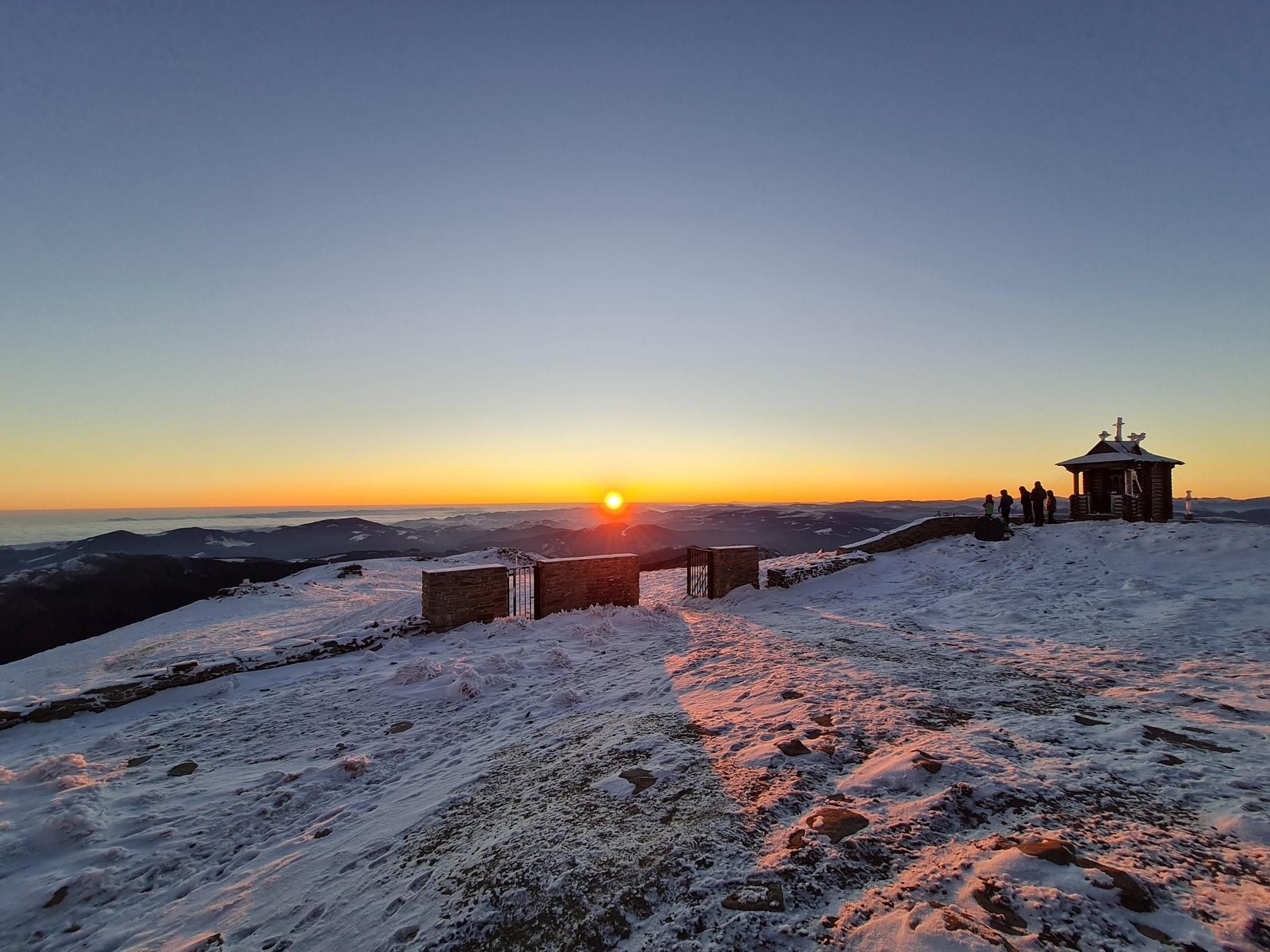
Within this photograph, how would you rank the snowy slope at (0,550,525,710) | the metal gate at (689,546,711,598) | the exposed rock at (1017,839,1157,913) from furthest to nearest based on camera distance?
1. the metal gate at (689,546,711,598)
2. the snowy slope at (0,550,525,710)
3. the exposed rock at (1017,839,1157,913)

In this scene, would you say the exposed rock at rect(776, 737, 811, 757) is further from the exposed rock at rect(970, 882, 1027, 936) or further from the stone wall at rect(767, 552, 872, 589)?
the stone wall at rect(767, 552, 872, 589)

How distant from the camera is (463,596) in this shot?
11688 mm

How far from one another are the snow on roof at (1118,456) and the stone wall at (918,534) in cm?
568

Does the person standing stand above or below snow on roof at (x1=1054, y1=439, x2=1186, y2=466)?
below

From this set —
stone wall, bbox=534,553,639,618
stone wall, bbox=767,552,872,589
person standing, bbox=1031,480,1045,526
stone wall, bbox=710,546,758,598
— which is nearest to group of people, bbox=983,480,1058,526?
person standing, bbox=1031,480,1045,526

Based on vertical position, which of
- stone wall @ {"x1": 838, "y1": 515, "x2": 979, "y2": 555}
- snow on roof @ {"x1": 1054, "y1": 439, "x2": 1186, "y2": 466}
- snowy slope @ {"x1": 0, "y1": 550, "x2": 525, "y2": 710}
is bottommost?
snowy slope @ {"x1": 0, "y1": 550, "x2": 525, "y2": 710}

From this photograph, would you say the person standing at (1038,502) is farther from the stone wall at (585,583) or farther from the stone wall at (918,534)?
the stone wall at (585,583)

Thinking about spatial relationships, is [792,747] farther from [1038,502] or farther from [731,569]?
[1038,502]

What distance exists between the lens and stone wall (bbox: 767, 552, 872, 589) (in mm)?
15508

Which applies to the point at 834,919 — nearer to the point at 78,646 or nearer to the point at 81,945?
the point at 81,945

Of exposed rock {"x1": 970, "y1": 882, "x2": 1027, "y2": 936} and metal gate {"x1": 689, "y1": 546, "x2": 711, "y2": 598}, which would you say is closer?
exposed rock {"x1": 970, "y1": 882, "x2": 1027, "y2": 936}

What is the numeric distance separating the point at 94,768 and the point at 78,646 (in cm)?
1492

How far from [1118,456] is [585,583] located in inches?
909

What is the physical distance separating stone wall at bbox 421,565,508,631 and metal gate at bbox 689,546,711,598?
6.13 meters
